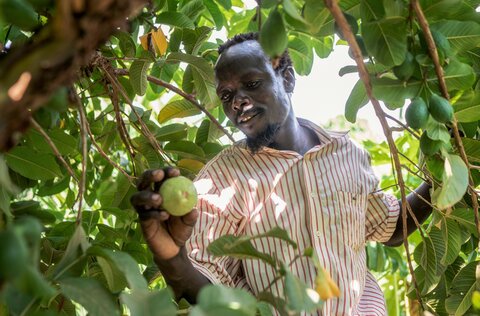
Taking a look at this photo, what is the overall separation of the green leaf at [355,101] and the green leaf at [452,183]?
0.49 metres

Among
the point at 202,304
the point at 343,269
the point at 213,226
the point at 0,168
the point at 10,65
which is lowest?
the point at 343,269

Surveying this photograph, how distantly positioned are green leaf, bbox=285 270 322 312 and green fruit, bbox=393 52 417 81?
Result: 495 mm

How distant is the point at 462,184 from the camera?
147 cm

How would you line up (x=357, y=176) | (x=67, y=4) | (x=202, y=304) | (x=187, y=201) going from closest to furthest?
(x=67, y=4)
(x=202, y=304)
(x=187, y=201)
(x=357, y=176)

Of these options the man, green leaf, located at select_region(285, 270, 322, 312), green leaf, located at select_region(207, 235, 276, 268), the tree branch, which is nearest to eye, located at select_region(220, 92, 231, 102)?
the man

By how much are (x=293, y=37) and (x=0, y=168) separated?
1632 mm

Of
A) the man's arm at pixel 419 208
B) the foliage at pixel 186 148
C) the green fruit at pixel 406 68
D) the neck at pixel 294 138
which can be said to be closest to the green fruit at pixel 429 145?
the foliage at pixel 186 148

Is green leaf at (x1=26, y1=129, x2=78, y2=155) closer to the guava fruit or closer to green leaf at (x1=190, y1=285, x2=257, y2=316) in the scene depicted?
the guava fruit

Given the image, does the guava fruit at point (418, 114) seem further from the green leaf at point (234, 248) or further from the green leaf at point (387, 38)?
the green leaf at point (234, 248)

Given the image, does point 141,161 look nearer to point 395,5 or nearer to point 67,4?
point 395,5

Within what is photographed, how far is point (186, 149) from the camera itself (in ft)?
7.82

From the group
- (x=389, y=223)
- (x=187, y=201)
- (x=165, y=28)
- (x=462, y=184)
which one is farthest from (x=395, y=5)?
(x=165, y=28)

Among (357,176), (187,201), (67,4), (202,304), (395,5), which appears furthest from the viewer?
(357,176)

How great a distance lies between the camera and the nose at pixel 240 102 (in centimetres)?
221
